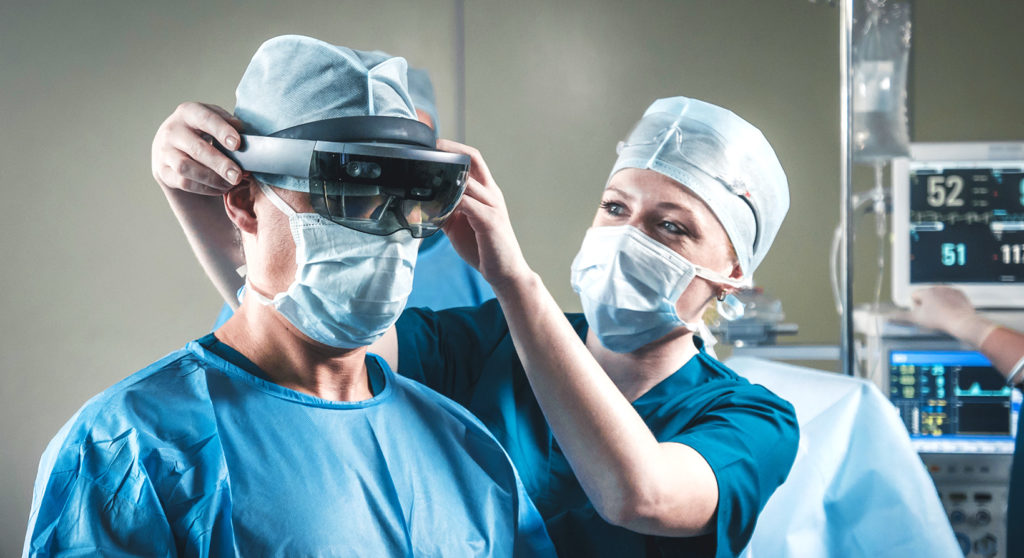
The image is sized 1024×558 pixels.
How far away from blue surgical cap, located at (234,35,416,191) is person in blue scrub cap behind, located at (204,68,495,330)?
35.3 inches

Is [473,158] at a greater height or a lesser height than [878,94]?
greater

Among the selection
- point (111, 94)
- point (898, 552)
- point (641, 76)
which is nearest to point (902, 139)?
point (898, 552)

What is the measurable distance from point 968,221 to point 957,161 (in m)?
0.17

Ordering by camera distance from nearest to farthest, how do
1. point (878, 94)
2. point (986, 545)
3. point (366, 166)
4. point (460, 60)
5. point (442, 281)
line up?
point (366, 166) → point (442, 281) → point (986, 545) → point (878, 94) → point (460, 60)

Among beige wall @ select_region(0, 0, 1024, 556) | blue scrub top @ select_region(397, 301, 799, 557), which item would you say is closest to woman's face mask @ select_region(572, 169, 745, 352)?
blue scrub top @ select_region(397, 301, 799, 557)

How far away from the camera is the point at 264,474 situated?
829 mm

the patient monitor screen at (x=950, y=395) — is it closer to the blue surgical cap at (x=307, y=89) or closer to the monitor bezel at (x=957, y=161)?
the monitor bezel at (x=957, y=161)

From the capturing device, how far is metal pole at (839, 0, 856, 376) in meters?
1.64

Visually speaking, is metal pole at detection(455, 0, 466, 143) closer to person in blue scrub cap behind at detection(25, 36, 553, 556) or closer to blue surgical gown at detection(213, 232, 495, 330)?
blue surgical gown at detection(213, 232, 495, 330)

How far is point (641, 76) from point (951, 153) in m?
1.74

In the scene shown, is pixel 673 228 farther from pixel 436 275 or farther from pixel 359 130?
pixel 436 275

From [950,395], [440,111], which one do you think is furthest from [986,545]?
[440,111]

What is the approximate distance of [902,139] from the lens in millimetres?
2293

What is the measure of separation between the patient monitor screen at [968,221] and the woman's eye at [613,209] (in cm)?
136
